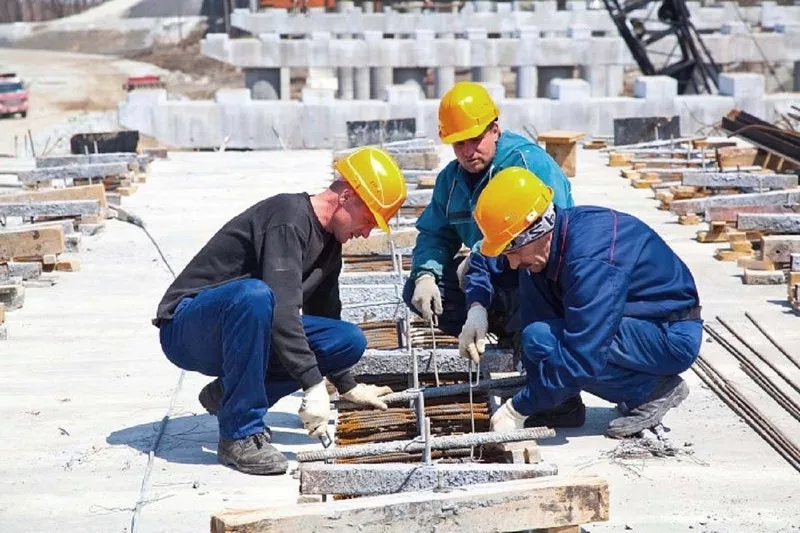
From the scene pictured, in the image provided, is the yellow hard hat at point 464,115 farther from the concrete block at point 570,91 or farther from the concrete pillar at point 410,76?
the concrete pillar at point 410,76

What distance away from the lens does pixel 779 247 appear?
8.58 meters

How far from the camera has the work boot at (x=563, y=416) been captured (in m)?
5.61

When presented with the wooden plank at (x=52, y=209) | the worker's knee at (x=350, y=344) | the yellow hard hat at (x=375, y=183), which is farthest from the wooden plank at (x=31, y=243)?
the yellow hard hat at (x=375, y=183)

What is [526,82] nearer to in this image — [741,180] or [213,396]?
[741,180]

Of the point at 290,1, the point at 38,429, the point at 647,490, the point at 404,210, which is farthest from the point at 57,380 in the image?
the point at 290,1

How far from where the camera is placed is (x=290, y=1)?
39.8 m

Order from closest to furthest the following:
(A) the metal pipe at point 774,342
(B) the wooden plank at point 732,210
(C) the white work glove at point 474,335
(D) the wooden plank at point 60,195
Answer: (C) the white work glove at point 474,335, (A) the metal pipe at point 774,342, (B) the wooden plank at point 732,210, (D) the wooden plank at point 60,195

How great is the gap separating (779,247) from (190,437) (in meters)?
4.35

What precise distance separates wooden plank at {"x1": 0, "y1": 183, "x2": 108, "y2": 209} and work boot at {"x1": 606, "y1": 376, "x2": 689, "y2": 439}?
6.07 meters

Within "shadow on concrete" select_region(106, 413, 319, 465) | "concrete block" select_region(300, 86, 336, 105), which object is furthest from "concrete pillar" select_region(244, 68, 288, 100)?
"shadow on concrete" select_region(106, 413, 319, 465)

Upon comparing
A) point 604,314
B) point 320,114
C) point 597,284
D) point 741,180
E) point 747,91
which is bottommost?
point 320,114

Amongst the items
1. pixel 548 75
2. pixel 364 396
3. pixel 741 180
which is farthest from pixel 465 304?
pixel 548 75

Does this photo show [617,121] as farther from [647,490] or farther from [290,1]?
[290,1]

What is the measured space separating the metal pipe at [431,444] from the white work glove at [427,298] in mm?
1197
